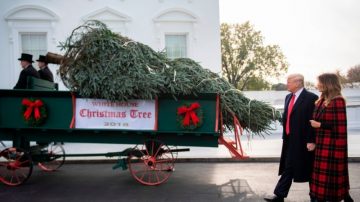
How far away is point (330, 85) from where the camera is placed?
181 inches

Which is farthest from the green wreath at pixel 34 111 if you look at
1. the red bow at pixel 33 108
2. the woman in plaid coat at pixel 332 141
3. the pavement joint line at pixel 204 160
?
the woman in plaid coat at pixel 332 141

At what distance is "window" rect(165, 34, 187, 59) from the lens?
1469cm

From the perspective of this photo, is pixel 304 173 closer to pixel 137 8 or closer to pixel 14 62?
pixel 137 8

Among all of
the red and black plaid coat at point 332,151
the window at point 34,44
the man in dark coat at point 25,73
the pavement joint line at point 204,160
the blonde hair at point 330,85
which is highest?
the window at point 34,44

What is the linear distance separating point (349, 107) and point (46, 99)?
45.6ft

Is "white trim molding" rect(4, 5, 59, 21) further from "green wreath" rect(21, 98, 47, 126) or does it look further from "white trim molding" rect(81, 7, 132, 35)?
"green wreath" rect(21, 98, 47, 126)

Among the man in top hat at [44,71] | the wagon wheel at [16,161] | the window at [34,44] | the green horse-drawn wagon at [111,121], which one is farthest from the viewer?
the window at [34,44]

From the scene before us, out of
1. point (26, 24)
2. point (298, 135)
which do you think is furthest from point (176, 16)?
point (298, 135)

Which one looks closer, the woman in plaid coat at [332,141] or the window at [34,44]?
the woman in plaid coat at [332,141]

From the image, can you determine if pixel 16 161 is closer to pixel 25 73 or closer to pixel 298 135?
pixel 25 73

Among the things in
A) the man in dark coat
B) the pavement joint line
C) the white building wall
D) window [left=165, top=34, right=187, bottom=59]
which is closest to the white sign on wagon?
the man in dark coat

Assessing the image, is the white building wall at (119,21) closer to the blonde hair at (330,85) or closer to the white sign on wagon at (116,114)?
the white sign on wagon at (116,114)

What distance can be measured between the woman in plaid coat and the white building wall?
9909 millimetres

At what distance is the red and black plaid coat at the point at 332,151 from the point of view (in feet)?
15.0
